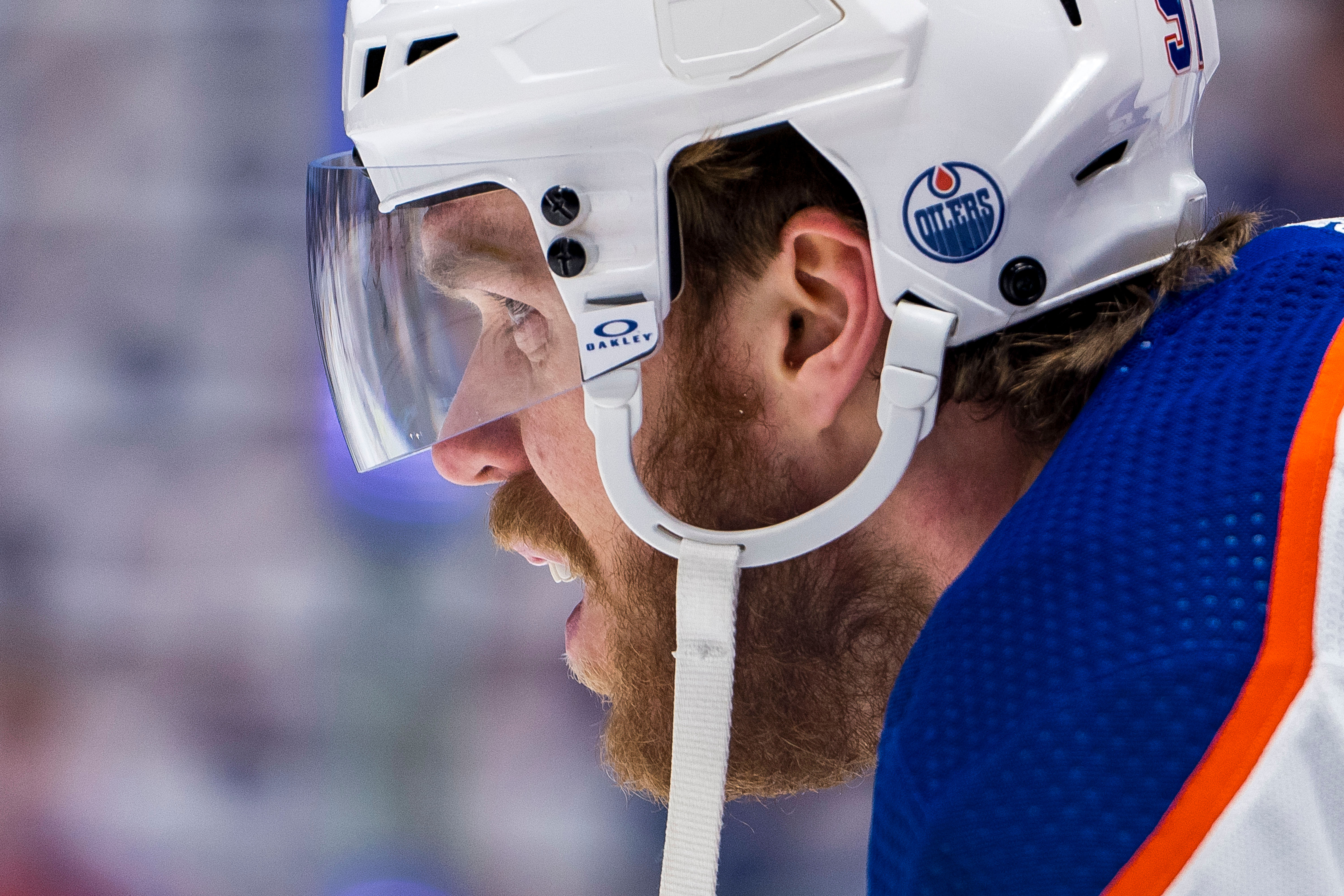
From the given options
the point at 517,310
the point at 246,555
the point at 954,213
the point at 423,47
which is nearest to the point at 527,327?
the point at 517,310

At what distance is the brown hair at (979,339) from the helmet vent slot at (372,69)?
277 millimetres

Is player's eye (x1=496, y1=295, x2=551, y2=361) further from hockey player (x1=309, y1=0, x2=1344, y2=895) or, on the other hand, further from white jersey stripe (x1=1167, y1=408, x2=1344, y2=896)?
white jersey stripe (x1=1167, y1=408, x2=1344, y2=896)

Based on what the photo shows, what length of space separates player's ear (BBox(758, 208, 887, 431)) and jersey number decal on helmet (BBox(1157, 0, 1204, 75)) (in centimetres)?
32

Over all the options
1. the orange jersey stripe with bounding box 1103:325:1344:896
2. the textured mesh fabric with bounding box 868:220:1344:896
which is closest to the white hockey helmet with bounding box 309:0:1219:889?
the textured mesh fabric with bounding box 868:220:1344:896

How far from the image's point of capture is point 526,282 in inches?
40.4

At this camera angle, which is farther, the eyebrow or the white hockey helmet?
the eyebrow

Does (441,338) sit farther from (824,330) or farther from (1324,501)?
(1324,501)

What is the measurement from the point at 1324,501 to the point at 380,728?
252 centimetres

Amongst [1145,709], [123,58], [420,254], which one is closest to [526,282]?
[420,254]

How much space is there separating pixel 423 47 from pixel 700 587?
51cm

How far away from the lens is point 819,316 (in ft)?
3.24

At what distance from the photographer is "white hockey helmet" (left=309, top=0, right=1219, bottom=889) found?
0.90 m

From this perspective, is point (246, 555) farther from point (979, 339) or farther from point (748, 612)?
point (979, 339)

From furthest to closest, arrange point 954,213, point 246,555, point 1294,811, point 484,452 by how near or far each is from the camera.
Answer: point 246,555, point 484,452, point 954,213, point 1294,811
